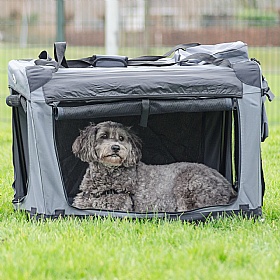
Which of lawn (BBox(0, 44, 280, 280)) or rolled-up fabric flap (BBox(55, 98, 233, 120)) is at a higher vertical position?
rolled-up fabric flap (BBox(55, 98, 233, 120))

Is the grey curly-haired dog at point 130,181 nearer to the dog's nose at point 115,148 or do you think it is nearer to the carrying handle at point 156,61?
the dog's nose at point 115,148

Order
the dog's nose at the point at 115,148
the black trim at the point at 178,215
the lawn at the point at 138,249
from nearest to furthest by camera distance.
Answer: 1. the lawn at the point at 138,249
2. the black trim at the point at 178,215
3. the dog's nose at the point at 115,148

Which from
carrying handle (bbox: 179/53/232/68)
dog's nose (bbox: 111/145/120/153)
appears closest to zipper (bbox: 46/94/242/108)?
carrying handle (bbox: 179/53/232/68)

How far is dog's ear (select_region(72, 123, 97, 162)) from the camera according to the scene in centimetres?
500

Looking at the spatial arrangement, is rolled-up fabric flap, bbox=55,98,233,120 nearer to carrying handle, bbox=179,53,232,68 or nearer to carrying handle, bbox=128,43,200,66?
carrying handle, bbox=179,53,232,68

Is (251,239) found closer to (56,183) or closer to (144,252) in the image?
(144,252)

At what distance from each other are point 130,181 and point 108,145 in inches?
14.1

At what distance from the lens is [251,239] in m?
3.94

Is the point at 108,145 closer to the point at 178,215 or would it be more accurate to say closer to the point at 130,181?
the point at 130,181

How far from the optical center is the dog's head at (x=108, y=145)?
16.3 feet

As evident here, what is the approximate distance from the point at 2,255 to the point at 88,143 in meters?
1.59

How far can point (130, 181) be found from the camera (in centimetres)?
509

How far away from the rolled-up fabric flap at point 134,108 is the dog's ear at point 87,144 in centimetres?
66

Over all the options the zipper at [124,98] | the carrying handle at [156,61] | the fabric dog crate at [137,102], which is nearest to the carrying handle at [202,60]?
the fabric dog crate at [137,102]
